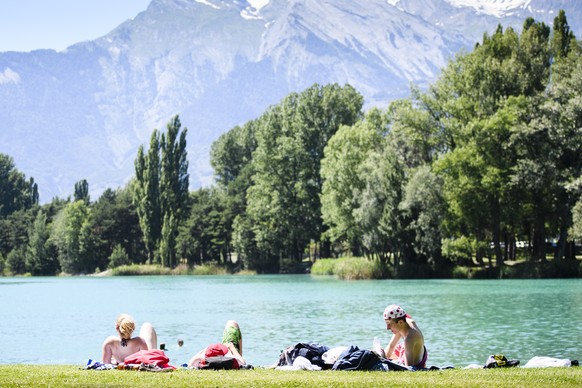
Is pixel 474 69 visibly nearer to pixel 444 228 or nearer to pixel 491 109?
pixel 491 109

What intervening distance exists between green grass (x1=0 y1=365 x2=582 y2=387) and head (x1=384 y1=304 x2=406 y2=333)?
3.31 ft

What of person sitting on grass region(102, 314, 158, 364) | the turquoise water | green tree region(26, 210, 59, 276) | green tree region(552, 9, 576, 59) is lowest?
the turquoise water

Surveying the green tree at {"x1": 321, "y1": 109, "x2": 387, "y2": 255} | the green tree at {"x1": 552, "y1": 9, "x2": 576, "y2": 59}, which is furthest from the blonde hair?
the green tree at {"x1": 321, "y1": 109, "x2": 387, "y2": 255}

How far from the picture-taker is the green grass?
13219mm

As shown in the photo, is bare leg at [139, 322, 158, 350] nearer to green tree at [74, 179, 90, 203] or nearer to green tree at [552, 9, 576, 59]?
green tree at [552, 9, 576, 59]

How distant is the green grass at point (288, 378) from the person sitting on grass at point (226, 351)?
61cm

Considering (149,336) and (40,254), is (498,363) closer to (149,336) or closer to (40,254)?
(149,336)

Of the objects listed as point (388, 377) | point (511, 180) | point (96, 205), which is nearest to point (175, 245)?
point (96, 205)

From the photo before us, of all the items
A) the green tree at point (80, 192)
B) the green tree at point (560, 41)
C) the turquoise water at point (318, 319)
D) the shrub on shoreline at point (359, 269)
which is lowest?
the turquoise water at point (318, 319)

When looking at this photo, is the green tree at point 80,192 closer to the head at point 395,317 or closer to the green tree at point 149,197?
the green tree at point 149,197

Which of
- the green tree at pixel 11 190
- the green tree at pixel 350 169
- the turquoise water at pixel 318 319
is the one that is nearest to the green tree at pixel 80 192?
the green tree at pixel 11 190

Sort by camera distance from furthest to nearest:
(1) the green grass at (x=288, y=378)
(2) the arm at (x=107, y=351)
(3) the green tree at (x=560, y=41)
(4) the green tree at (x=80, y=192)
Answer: (4) the green tree at (x=80, y=192), (3) the green tree at (x=560, y=41), (2) the arm at (x=107, y=351), (1) the green grass at (x=288, y=378)

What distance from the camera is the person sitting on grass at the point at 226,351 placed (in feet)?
52.0

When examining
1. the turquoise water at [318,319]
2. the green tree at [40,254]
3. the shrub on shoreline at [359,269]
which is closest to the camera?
the turquoise water at [318,319]
